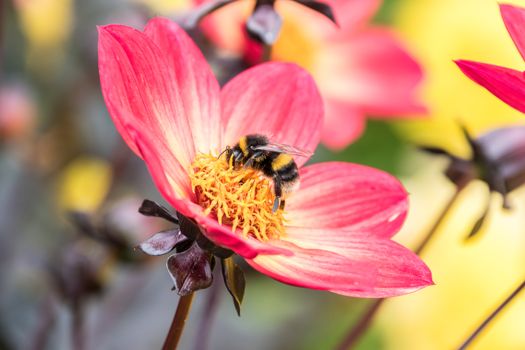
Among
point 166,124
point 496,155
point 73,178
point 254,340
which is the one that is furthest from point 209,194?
point 73,178

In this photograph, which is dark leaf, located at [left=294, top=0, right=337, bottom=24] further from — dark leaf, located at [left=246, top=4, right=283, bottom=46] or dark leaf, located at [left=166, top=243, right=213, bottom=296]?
dark leaf, located at [left=166, top=243, right=213, bottom=296]

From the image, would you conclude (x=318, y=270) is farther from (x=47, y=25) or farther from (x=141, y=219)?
(x=47, y=25)

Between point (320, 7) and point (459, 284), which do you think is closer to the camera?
point (320, 7)


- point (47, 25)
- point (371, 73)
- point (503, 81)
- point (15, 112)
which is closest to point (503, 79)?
point (503, 81)

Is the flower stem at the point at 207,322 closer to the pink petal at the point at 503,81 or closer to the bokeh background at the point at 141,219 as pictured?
the bokeh background at the point at 141,219

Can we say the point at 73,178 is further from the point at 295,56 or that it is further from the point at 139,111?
the point at 139,111

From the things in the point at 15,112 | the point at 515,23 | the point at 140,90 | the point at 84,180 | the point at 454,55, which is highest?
the point at 515,23
